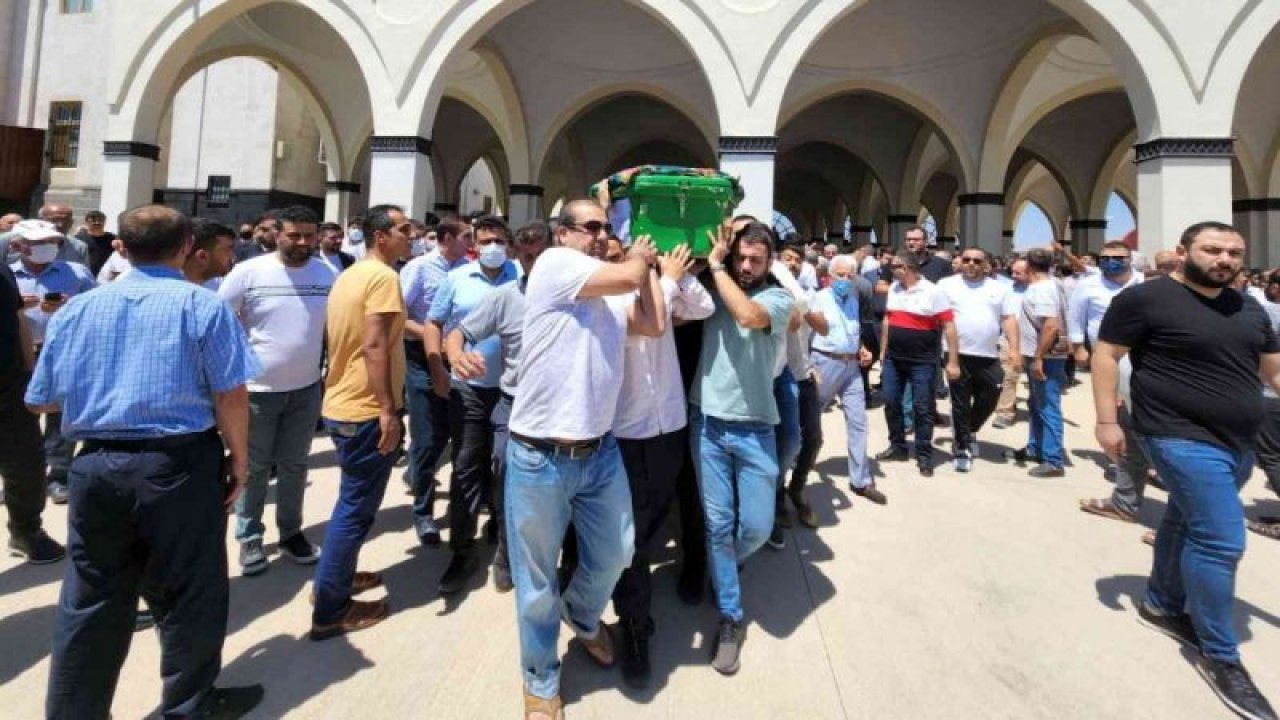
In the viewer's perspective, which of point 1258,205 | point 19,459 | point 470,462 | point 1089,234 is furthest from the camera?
point 1089,234

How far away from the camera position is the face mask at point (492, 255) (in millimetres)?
3453

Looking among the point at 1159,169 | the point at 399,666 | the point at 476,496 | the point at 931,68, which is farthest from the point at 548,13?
the point at 399,666

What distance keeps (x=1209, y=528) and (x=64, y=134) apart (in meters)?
23.9

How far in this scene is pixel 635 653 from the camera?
2.48 meters

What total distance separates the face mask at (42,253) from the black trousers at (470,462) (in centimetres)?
267

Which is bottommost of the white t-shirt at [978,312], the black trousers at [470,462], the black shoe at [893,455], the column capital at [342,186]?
the black shoe at [893,455]

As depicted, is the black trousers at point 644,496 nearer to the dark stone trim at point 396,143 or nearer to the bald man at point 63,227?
the bald man at point 63,227

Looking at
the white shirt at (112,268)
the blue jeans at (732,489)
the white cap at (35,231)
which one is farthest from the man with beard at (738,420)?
the white shirt at (112,268)

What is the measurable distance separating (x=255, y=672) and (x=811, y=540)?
2.95m

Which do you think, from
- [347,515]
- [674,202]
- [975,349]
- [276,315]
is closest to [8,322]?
[276,315]

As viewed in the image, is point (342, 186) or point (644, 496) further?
point (342, 186)

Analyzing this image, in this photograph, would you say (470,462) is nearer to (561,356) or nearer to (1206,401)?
(561,356)

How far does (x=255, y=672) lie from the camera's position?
2.45 meters

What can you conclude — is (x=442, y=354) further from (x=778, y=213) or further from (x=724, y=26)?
(x=778, y=213)
